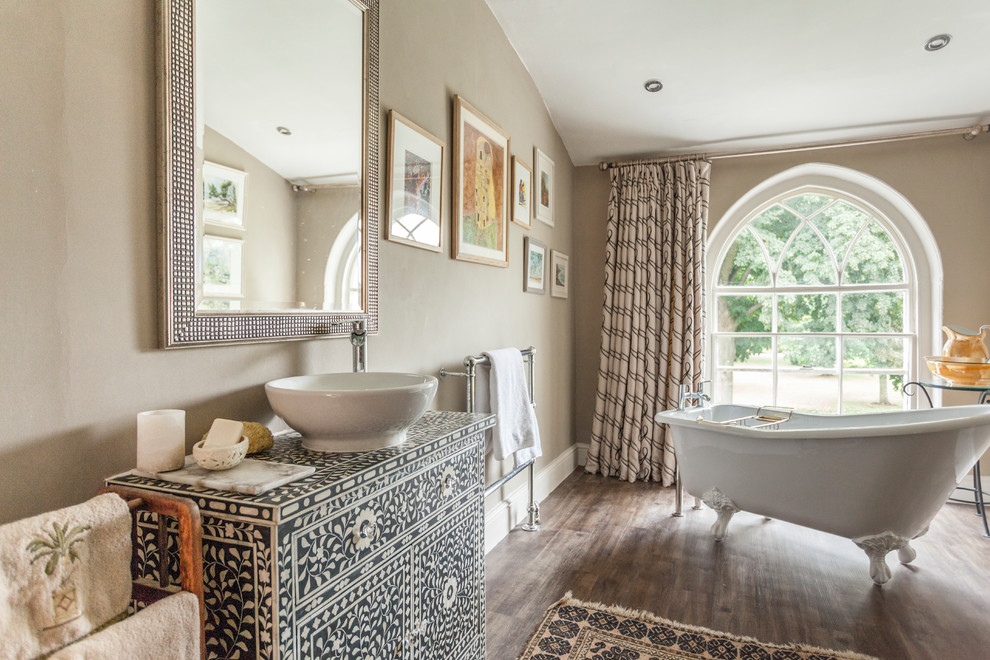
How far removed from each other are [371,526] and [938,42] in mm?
3157

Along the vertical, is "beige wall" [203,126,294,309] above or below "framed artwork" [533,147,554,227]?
below

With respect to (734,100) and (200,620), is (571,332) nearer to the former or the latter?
(734,100)

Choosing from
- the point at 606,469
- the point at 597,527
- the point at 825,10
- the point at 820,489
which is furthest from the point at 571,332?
the point at 825,10

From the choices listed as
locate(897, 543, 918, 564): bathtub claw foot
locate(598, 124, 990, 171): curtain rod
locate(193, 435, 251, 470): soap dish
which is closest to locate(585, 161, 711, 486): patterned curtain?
locate(598, 124, 990, 171): curtain rod

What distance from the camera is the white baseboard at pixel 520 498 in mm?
2594

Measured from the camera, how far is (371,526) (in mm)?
1145

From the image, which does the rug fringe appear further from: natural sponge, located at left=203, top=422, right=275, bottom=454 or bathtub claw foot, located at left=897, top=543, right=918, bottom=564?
natural sponge, located at left=203, top=422, right=275, bottom=454

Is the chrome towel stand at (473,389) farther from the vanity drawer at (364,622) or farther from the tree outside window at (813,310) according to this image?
the tree outside window at (813,310)

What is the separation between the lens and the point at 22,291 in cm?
91

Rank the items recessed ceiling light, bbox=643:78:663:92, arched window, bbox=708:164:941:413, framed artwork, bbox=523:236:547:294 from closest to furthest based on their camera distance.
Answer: recessed ceiling light, bbox=643:78:663:92 → framed artwork, bbox=523:236:547:294 → arched window, bbox=708:164:941:413

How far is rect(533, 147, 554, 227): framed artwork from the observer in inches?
128

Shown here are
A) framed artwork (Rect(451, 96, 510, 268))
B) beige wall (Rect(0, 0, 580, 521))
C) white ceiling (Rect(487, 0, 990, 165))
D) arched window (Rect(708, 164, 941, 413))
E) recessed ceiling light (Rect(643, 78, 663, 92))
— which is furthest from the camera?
arched window (Rect(708, 164, 941, 413))

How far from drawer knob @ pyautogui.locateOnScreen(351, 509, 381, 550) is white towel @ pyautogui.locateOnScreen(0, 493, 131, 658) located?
38 cm

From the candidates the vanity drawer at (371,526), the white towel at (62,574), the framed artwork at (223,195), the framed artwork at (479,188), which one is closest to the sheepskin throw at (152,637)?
the white towel at (62,574)
